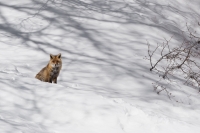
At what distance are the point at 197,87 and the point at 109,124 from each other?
133 inches

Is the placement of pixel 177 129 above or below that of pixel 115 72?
above

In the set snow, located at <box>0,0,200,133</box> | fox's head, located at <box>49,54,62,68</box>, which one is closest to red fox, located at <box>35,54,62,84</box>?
fox's head, located at <box>49,54,62,68</box>

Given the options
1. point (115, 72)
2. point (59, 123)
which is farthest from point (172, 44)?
point (59, 123)

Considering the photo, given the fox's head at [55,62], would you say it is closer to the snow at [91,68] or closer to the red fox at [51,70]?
the red fox at [51,70]

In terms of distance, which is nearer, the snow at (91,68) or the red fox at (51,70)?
the snow at (91,68)

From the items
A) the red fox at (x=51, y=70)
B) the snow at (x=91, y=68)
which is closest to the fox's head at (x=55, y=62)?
the red fox at (x=51, y=70)

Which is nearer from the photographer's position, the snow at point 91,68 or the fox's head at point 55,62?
the snow at point 91,68

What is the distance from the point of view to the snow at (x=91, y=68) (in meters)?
4.90

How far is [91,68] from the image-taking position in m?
7.82

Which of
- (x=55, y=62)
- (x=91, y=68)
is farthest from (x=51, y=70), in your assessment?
(x=91, y=68)

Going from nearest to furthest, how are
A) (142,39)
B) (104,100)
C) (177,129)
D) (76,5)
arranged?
(177,129) → (104,100) → (142,39) → (76,5)

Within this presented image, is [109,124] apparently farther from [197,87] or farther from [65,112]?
[197,87]

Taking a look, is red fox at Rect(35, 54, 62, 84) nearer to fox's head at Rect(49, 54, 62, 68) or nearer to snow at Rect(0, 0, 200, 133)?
fox's head at Rect(49, 54, 62, 68)

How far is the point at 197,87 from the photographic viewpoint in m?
7.54
